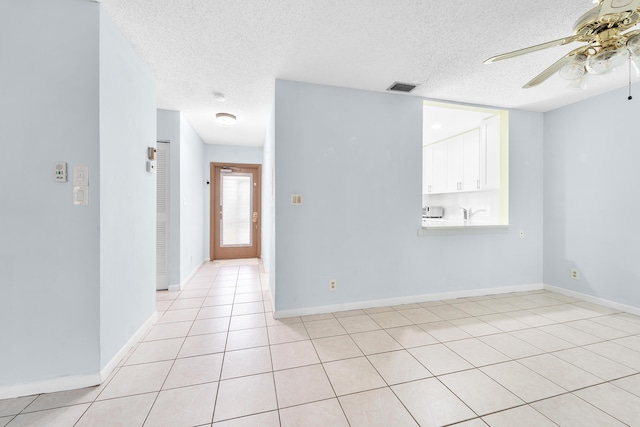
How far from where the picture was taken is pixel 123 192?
82.1 inches

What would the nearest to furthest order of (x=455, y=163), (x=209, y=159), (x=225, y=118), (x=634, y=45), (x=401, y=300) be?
(x=634, y=45) → (x=401, y=300) → (x=225, y=118) → (x=455, y=163) → (x=209, y=159)

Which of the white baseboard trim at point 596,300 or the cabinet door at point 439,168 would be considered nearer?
the white baseboard trim at point 596,300

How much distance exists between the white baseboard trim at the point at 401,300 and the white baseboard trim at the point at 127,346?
1249 millimetres

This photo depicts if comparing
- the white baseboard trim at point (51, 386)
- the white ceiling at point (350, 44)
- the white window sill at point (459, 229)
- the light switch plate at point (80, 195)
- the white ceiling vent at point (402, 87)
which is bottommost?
the white baseboard trim at point (51, 386)

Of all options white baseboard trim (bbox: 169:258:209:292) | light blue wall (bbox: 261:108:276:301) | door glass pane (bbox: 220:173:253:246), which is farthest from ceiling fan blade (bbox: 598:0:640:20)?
door glass pane (bbox: 220:173:253:246)

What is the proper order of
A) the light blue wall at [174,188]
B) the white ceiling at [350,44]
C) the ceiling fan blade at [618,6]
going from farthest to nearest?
the light blue wall at [174,188] → the white ceiling at [350,44] → the ceiling fan blade at [618,6]

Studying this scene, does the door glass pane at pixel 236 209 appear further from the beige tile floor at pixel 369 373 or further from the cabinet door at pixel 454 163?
the cabinet door at pixel 454 163

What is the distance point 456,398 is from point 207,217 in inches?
212

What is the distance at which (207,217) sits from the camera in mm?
5699

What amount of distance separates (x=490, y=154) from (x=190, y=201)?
4931 millimetres

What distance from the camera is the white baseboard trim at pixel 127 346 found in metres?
1.82

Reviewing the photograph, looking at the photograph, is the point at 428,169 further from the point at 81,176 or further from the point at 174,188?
the point at 81,176

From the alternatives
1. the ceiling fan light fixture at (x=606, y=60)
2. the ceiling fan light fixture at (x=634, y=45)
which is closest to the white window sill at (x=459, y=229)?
the ceiling fan light fixture at (x=606, y=60)

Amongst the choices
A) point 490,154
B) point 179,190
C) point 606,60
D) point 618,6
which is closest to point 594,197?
point 490,154
